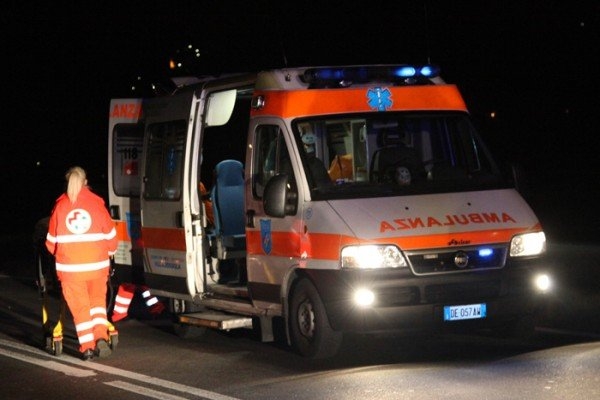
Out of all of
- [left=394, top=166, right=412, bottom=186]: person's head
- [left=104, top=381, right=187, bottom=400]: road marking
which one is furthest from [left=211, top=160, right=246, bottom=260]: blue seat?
[left=104, top=381, right=187, bottom=400]: road marking

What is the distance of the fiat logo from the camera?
411 inches

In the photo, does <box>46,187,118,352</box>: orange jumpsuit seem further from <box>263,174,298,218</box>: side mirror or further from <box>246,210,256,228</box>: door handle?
<box>263,174,298,218</box>: side mirror

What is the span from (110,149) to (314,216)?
449 cm

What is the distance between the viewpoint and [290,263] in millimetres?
10922

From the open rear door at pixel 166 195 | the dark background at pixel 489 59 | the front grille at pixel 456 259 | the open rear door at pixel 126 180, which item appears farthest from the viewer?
the dark background at pixel 489 59

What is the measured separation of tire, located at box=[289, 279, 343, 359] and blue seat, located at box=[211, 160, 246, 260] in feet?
6.40

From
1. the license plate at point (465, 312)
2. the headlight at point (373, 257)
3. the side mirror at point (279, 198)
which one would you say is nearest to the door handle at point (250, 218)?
the side mirror at point (279, 198)

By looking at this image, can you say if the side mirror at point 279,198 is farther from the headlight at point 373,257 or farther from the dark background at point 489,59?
the dark background at point 489,59

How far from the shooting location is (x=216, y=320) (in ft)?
38.6

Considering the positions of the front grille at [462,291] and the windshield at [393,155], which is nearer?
the front grille at [462,291]

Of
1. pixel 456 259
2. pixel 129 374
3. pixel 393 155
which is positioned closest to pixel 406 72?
pixel 393 155

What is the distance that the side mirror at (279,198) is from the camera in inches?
424

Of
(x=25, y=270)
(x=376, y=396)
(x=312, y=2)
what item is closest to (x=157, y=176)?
(x=376, y=396)

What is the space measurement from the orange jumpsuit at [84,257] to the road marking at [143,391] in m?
1.29
